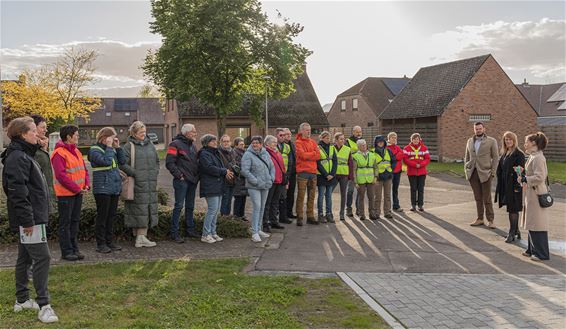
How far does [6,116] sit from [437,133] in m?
37.2

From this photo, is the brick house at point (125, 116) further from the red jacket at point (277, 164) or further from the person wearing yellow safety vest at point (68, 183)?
the person wearing yellow safety vest at point (68, 183)

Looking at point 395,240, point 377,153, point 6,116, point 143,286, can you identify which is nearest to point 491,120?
point 377,153

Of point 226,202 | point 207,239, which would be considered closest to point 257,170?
point 207,239

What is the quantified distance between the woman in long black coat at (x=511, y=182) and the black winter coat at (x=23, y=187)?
7.50m

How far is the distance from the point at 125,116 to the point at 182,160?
6931 cm

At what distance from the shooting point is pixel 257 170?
8.87 meters

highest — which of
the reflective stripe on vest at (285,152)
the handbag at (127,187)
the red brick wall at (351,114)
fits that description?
the red brick wall at (351,114)

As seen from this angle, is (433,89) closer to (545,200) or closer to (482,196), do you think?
(482,196)

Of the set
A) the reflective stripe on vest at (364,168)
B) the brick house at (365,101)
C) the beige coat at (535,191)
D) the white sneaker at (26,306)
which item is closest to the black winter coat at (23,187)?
the white sneaker at (26,306)

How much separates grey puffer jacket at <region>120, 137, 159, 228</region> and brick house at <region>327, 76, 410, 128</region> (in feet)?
139

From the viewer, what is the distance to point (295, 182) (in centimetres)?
1104

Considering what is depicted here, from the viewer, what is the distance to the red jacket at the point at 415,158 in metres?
12.2

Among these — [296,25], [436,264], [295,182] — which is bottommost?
[436,264]

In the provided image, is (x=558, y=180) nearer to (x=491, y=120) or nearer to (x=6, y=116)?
(x=491, y=120)
